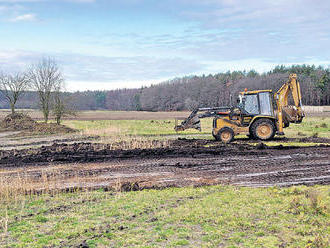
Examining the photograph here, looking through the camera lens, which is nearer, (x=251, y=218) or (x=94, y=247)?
(x=94, y=247)

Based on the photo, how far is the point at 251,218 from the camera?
7.72 m

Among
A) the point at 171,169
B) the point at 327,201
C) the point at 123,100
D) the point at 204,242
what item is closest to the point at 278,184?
the point at 327,201

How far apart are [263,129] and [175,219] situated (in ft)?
42.7

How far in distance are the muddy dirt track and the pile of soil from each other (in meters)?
12.3

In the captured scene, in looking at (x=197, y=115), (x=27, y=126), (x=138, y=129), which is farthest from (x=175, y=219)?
(x=27, y=126)

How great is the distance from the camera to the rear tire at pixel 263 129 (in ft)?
64.0

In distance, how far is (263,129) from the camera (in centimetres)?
1959

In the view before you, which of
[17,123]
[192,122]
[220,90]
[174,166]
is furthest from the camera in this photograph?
[220,90]

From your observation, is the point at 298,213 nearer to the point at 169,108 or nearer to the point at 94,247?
the point at 94,247

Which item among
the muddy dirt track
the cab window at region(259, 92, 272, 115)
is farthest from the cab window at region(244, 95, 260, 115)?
the muddy dirt track

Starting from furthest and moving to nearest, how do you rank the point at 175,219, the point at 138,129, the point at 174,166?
the point at 138,129 < the point at 174,166 < the point at 175,219

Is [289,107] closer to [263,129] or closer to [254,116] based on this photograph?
[263,129]

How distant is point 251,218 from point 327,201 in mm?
2327

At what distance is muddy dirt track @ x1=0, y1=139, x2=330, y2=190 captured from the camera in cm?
1128
